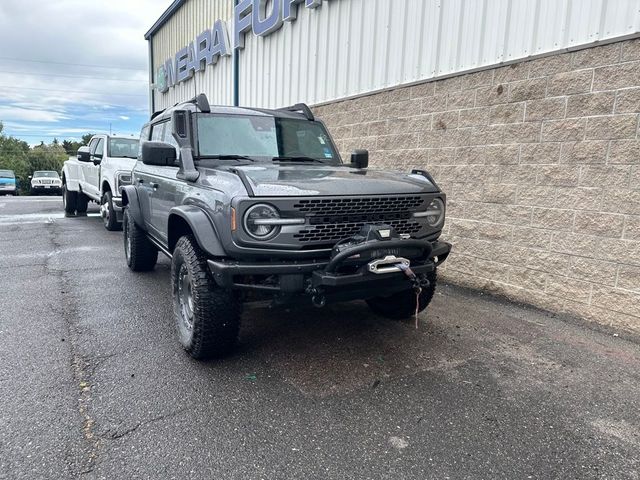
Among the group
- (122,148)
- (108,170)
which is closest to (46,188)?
(122,148)

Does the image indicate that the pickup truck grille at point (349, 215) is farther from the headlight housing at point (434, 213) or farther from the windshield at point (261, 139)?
the windshield at point (261, 139)

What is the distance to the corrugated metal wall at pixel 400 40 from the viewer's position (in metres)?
4.41

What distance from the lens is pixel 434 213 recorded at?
11.8 feet

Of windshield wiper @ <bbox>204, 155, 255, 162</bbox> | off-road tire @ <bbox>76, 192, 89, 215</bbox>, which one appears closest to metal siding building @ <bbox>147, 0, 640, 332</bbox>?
windshield wiper @ <bbox>204, 155, 255, 162</bbox>

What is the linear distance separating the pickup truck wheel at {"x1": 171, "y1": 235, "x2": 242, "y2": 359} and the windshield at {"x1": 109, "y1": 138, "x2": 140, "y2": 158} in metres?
6.86

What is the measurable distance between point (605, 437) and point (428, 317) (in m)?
2.05

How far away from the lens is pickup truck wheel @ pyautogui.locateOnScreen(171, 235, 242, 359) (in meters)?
3.12

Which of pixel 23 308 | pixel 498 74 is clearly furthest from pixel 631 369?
pixel 23 308

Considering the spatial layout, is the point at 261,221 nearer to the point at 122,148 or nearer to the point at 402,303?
the point at 402,303

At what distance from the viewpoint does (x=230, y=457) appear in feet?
7.68

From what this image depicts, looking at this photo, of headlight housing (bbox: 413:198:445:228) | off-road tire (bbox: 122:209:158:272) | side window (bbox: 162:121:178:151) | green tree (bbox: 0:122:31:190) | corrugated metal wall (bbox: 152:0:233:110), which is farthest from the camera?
green tree (bbox: 0:122:31:190)

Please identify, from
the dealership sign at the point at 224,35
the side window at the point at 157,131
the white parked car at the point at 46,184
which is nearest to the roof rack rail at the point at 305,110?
the side window at the point at 157,131

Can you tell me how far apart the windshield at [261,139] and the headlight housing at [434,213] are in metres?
1.33

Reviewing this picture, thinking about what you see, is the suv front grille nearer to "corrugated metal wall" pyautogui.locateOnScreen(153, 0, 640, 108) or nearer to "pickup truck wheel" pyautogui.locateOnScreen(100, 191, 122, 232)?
"corrugated metal wall" pyautogui.locateOnScreen(153, 0, 640, 108)
